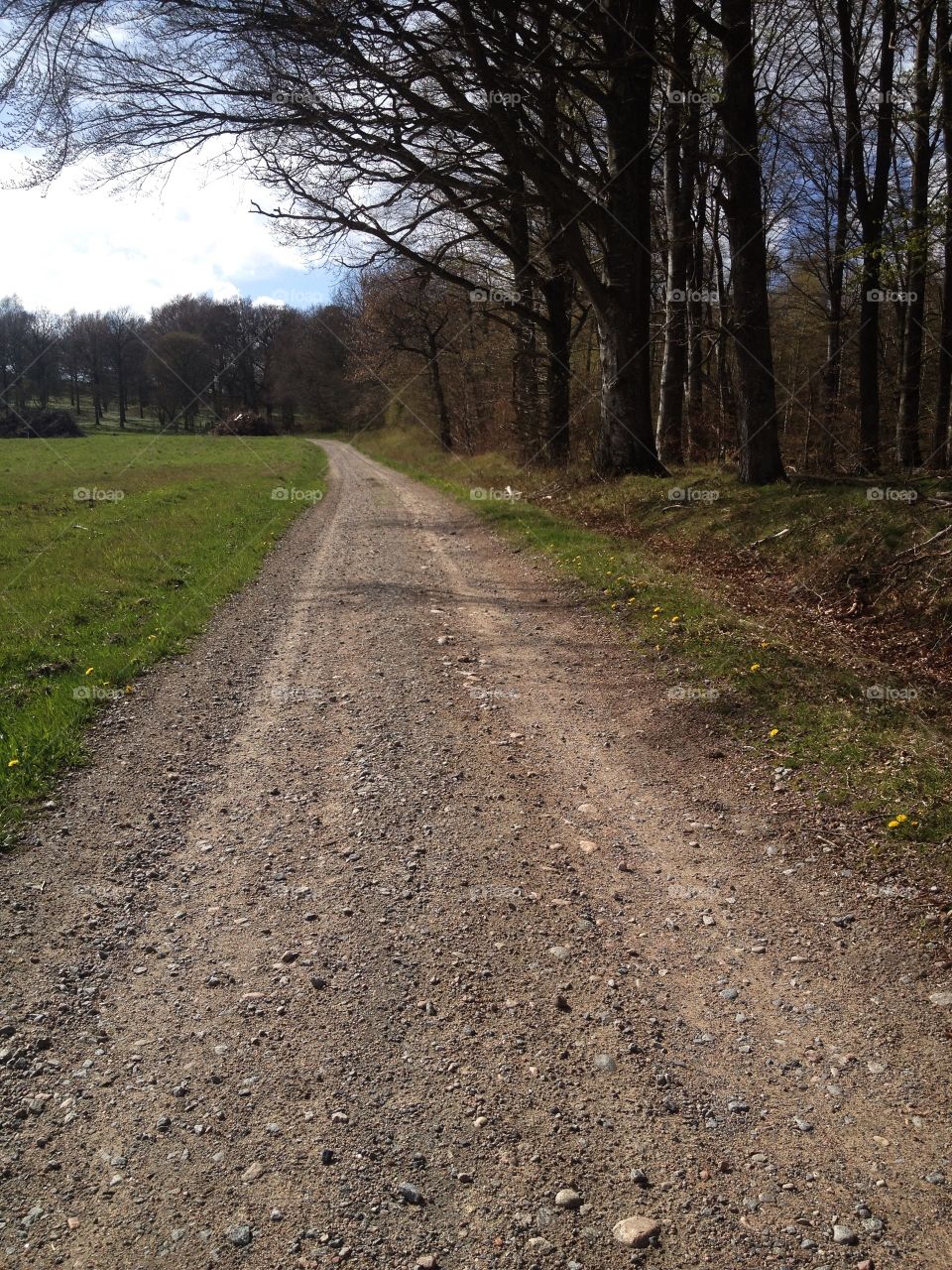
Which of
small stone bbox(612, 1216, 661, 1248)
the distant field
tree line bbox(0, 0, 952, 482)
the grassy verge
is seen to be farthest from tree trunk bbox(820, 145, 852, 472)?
small stone bbox(612, 1216, 661, 1248)

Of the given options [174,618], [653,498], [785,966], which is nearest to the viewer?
[785,966]

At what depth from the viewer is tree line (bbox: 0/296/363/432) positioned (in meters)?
53.5

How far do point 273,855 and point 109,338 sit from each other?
69.3m

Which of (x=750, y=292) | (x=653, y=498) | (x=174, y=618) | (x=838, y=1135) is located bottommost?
(x=838, y=1135)

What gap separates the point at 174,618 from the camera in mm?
9383

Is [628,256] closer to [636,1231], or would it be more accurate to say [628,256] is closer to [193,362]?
[636,1231]

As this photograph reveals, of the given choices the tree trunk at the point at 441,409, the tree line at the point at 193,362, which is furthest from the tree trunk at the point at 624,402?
the tree line at the point at 193,362

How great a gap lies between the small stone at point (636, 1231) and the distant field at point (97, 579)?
3.87m

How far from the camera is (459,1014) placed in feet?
10.5

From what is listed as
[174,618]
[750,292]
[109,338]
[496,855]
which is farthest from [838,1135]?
[109,338]

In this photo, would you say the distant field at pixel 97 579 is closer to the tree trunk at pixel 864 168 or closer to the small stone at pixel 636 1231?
the small stone at pixel 636 1231

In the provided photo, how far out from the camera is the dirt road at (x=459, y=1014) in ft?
7.89

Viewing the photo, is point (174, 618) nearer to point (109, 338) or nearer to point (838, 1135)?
point (838, 1135)

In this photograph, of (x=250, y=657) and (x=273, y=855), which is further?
(x=250, y=657)
